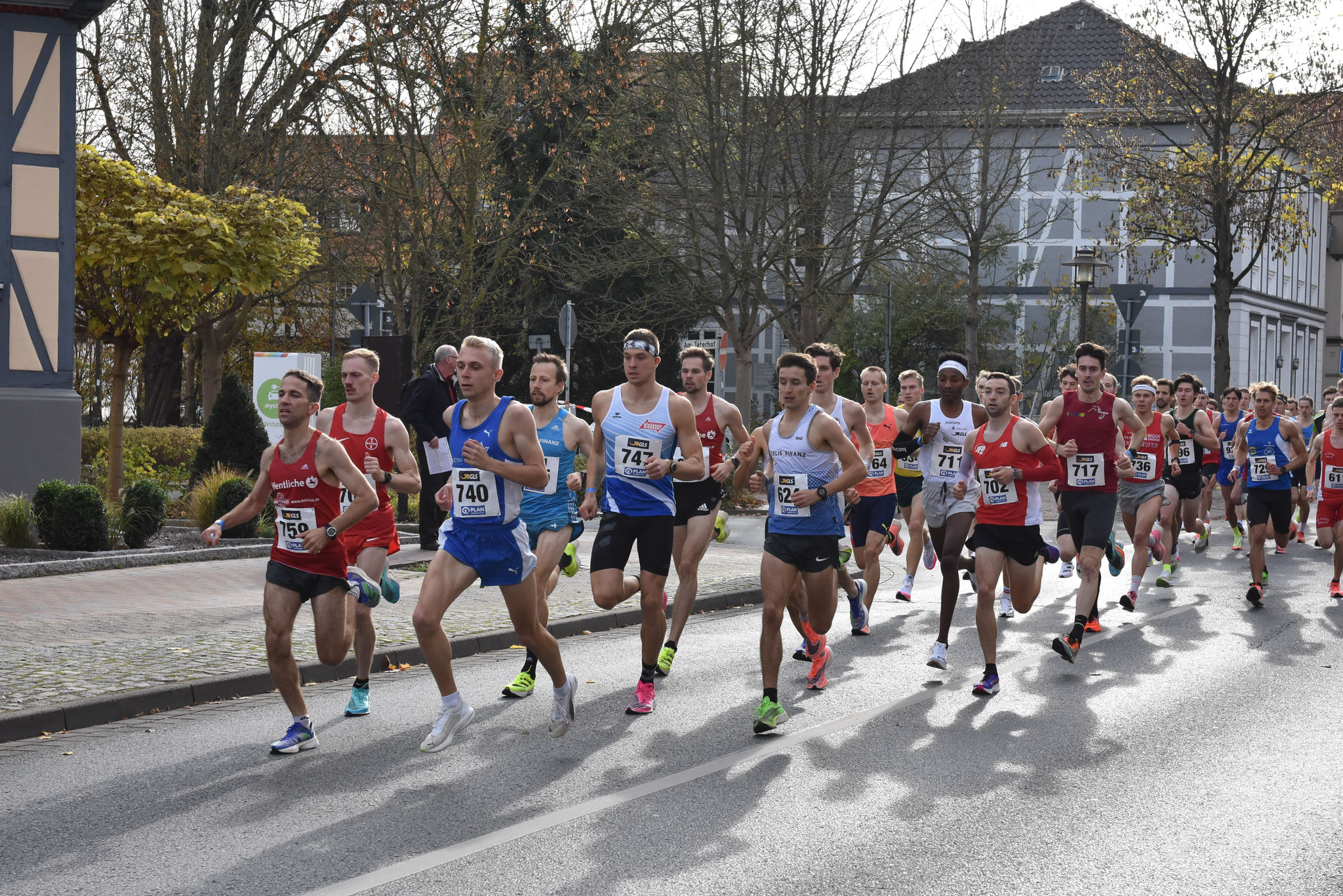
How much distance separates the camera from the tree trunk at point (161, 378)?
33812 millimetres

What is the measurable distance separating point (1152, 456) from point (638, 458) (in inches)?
289

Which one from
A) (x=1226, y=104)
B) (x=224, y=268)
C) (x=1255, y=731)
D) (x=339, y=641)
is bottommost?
(x=1255, y=731)

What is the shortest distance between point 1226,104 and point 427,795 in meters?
28.8

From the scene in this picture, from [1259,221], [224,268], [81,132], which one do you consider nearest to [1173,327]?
[1259,221]

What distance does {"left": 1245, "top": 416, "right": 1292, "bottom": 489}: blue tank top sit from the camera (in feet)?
46.2

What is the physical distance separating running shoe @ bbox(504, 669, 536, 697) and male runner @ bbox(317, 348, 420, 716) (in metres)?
0.84

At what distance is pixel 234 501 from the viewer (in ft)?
53.5

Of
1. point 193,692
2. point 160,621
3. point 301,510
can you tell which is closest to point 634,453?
point 301,510

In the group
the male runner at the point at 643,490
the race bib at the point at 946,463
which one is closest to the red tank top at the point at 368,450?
the male runner at the point at 643,490

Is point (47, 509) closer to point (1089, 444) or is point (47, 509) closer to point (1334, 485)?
point (1089, 444)

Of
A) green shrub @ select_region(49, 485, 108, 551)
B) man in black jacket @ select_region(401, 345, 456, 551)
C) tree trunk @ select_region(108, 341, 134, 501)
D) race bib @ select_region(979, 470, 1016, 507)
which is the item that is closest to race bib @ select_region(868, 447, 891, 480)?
race bib @ select_region(979, 470, 1016, 507)

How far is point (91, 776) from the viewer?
6.48 m

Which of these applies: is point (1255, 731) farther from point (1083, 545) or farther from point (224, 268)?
point (224, 268)

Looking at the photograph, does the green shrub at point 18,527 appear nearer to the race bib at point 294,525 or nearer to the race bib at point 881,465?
the race bib at point 881,465
